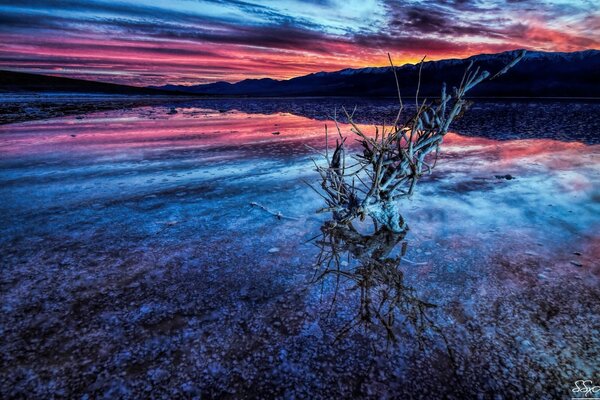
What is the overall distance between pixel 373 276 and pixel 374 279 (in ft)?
0.17

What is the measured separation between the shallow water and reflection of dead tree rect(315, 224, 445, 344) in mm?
30

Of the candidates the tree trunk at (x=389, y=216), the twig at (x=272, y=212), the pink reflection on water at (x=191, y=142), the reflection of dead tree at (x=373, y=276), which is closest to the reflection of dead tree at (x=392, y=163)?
the tree trunk at (x=389, y=216)

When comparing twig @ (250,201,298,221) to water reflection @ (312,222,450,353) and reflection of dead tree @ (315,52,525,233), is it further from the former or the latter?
reflection of dead tree @ (315,52,525,233)

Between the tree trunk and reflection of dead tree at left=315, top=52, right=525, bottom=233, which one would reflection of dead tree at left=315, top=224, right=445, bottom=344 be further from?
reflection of dead tree at left=315, top=52, right=525, bottom=233

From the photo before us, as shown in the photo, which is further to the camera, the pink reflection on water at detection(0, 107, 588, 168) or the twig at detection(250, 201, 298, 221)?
the pink reflection on water at detection(0, 107, 588, 168)

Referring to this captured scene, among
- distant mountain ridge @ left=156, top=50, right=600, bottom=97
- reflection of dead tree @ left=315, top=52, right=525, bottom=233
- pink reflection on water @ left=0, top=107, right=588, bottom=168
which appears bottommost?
pink reflection on water @ left=0, top=107, right=588, bottom=168

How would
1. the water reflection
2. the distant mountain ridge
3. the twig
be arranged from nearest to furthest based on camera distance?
the water reflection → the twig → the distant mountain ridge

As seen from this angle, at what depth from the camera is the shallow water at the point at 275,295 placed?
1889mm

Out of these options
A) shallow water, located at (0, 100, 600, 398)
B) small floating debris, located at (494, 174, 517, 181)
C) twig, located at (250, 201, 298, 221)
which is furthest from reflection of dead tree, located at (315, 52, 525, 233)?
small floating debris, located at (494, 174, 517, 181)

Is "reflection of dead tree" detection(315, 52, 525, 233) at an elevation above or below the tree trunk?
above

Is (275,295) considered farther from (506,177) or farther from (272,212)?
(506,177)

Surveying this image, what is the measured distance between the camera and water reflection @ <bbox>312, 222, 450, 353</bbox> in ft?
7.58

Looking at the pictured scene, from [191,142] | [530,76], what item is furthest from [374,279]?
[530,76]

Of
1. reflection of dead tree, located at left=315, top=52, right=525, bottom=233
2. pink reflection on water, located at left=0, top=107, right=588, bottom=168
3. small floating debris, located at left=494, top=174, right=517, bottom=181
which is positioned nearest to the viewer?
reflection of dead tree, located at left=315, top=52, right=525, bottom=233
